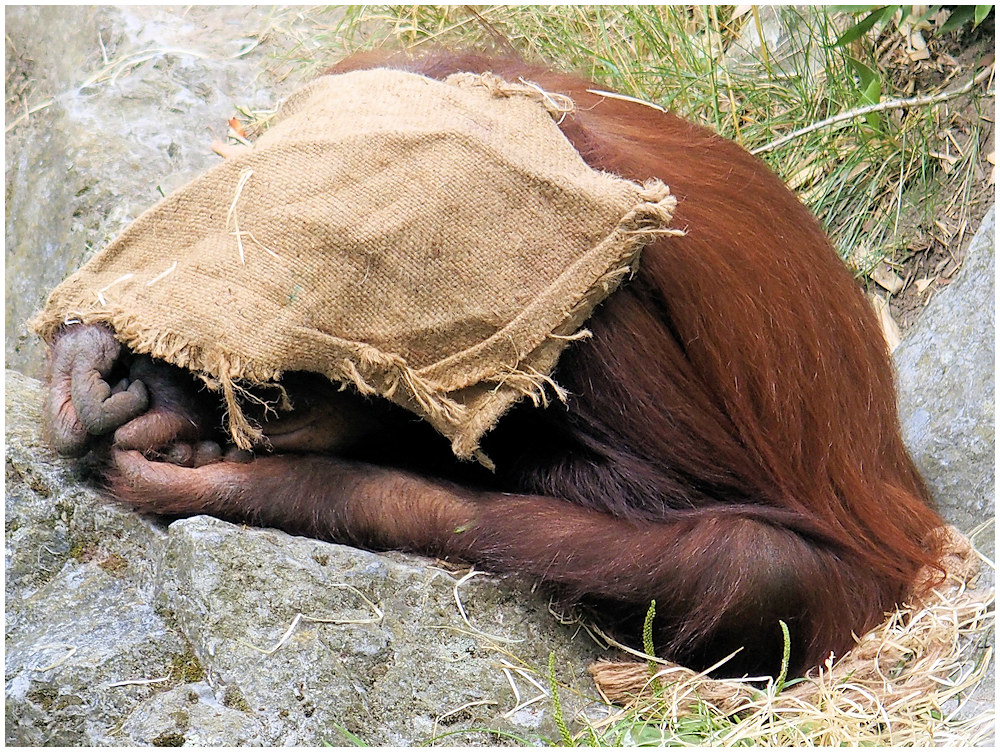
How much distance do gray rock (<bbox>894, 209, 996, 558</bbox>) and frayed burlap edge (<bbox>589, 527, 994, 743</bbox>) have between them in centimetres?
21

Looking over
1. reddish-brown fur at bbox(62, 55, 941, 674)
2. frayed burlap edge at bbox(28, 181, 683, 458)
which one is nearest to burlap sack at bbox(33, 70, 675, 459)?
frayed burlap edge at bbox(28, 181, 683, 458)

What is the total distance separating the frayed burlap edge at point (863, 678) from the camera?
172 centimetres

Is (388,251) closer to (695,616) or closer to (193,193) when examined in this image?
(193,193)

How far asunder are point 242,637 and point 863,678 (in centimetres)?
105

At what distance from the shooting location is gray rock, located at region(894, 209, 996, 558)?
2.13m

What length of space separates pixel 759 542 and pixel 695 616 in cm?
16

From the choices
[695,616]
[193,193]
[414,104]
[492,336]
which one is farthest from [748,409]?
[193,193]

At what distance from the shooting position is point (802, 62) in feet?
10.5

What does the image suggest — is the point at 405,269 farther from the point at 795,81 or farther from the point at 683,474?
the point at 795,81

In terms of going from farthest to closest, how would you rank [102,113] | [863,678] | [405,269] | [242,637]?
[102,113], [863,678], [405,269], [242,637]

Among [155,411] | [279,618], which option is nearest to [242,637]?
[279,618]

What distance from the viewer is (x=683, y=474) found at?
6.03 feet

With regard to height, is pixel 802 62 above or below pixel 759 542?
above

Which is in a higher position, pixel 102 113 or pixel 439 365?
pixel 102 113
